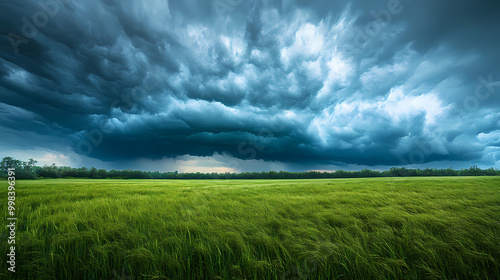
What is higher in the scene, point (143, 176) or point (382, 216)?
point (382, 216)

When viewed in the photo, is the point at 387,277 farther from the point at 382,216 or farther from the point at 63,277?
the point at 63,277

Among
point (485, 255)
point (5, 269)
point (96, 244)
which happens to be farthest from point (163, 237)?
point (485, 255)

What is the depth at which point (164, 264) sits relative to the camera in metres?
2.19

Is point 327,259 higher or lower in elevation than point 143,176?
higher

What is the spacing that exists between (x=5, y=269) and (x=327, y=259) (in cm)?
400

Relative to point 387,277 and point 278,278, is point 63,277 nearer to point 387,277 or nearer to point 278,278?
point 278,278

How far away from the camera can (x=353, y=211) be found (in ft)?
13.8

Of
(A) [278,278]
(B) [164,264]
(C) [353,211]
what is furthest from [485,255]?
(B) [164,264]

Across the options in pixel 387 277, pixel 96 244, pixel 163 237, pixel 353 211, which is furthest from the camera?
pixel 353 211

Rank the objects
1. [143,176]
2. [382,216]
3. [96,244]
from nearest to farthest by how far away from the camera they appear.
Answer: [96,244] → [382,216] → [143,176]

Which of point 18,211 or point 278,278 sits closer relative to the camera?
point 278,278

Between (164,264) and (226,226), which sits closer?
(164,264)

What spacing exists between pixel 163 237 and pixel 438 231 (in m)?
4.82

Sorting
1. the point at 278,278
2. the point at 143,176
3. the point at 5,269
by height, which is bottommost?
the point at 143,176
